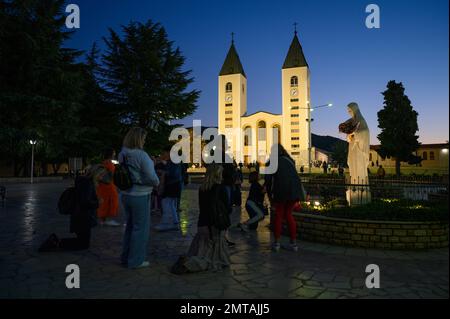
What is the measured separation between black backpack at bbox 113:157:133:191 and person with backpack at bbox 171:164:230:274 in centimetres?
114

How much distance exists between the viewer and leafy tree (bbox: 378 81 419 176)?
39.1m

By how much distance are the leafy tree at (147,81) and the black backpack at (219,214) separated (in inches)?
1092

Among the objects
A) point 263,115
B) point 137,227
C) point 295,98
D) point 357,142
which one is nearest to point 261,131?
point 263,115

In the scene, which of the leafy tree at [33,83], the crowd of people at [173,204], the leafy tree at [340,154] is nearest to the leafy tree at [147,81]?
the leafy tree at [33,83]

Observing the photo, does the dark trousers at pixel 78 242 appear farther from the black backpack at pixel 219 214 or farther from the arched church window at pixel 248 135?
the arched church window at pixel 248 135

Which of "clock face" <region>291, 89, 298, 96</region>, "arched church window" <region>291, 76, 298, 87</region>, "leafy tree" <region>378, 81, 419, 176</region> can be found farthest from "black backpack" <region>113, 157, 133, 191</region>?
"arched church window" <region>291, 76, 298, 87</region>

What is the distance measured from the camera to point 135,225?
15.8 ft

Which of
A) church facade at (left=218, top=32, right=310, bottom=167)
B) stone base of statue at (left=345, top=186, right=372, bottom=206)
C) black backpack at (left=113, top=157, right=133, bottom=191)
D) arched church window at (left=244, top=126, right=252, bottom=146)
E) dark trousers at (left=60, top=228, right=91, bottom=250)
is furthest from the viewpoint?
arched church window at (left=244, top=126, right=252, bottom=146)

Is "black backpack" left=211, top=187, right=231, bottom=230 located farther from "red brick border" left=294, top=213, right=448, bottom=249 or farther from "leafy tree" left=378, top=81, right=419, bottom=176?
"leafy tree" left=378, top=81, right=419, bottom=176

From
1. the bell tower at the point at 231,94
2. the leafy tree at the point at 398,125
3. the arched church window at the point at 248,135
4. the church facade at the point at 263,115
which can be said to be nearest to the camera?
the leafy tree at the point at 398,125

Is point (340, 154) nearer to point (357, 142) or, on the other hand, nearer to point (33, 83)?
point (33, 83)

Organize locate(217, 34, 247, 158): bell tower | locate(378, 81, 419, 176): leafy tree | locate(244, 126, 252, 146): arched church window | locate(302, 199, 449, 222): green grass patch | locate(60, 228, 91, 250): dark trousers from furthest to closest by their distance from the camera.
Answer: locate(244, 126, 252, 146): arched church window, locate(217, 34, 247, 158): bell tower, locate(378, 81, 419, 176): leafy tree, locate(302, 199, 449, 222): green grass patch, locate(60, 228, 91, 250): dark trousers

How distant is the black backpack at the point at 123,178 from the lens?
4.65 m
